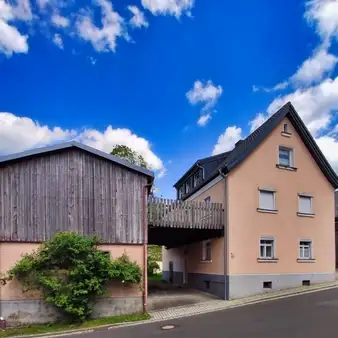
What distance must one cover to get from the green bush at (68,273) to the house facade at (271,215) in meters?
7.02

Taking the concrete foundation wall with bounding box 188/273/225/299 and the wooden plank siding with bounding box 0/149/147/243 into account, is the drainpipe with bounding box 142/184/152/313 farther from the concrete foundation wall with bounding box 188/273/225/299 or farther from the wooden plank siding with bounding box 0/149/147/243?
the concrete foundation wall with bounding box 188/273/225/299

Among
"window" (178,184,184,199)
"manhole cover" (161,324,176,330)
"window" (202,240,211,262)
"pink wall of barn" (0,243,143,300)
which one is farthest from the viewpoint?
"window" (178,184,184,199)

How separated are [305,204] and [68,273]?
45.5 feet

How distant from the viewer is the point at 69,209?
1708 cm

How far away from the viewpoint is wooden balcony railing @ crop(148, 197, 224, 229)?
19.3 meters

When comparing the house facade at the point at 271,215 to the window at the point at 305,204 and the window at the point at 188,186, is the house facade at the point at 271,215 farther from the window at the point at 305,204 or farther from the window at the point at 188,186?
the window at the point at 188,186

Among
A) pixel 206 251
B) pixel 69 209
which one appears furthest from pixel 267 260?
pixel 69 209

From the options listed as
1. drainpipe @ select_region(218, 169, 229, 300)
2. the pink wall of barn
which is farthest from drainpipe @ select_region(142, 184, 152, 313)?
drainpipe @ select_region(218, 169, 229, 300)

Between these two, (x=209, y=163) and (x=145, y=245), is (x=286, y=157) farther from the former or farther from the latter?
(x=145, y=245)

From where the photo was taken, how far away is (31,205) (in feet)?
54.4

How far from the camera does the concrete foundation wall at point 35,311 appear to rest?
15.6 m

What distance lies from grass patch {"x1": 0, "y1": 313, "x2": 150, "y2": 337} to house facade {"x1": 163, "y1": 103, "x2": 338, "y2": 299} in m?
5.53

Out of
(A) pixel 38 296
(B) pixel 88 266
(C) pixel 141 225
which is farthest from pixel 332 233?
(A) pixel 38 296

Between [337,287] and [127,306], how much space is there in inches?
442
